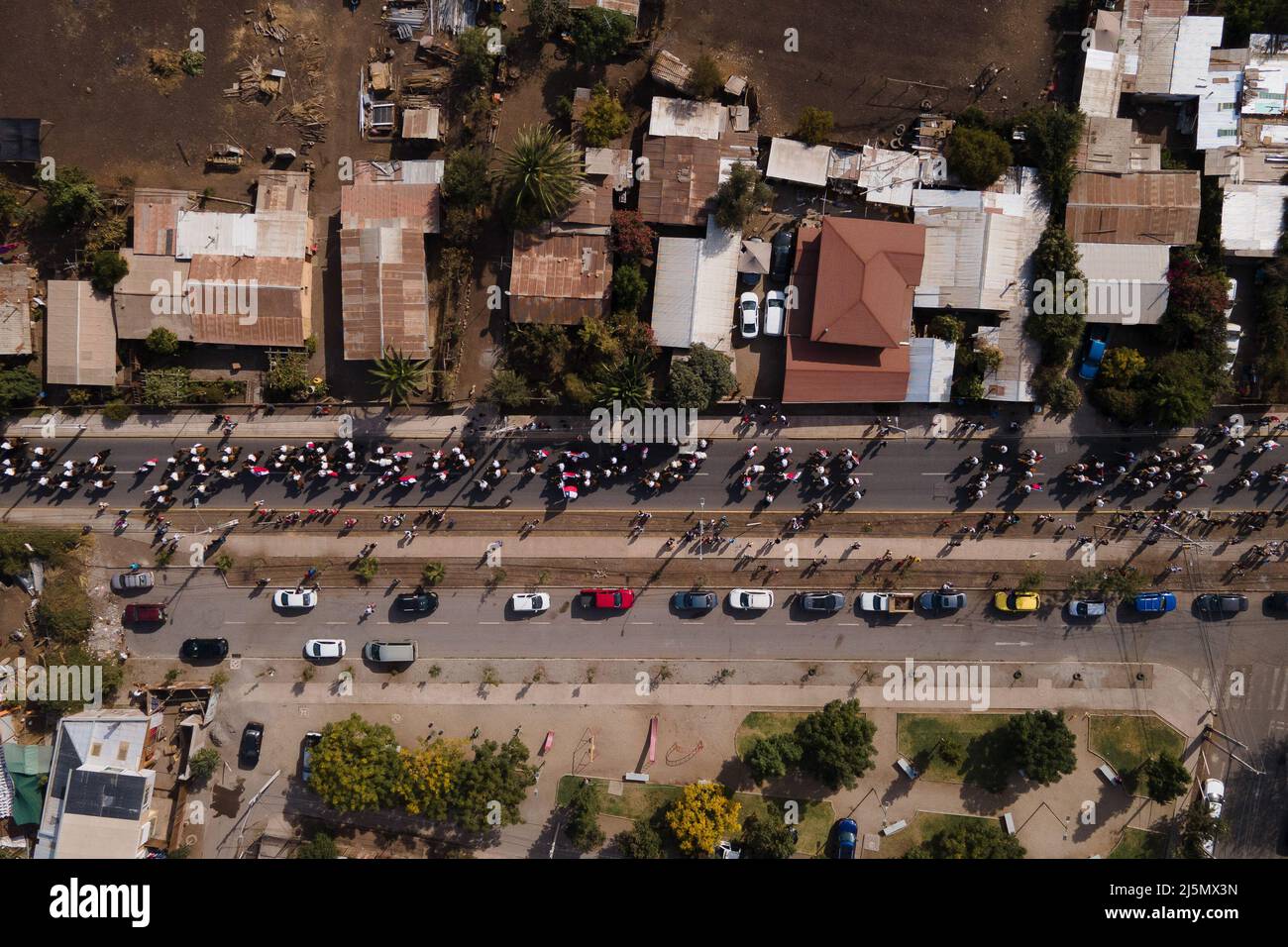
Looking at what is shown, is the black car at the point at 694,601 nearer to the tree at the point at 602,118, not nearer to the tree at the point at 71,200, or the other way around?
the tree at the point at 602,118

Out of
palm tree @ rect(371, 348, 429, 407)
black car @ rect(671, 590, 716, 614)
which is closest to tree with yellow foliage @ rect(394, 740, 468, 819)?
black car @ rect(671, 590, 716, 614)

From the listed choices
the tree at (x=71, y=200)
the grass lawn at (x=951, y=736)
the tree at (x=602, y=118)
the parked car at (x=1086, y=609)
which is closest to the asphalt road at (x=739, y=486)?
the parked car at (x=1086, y=609)

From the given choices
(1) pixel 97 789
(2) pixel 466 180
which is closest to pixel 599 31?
(2) pixel 466 180

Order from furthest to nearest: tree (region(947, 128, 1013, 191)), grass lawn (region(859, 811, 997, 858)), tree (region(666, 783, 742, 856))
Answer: grass lawn (region(859, 811, 997, 858))
tree (region(947, 128, 1013, 191))
tree (region(666, 783, 742, 856))

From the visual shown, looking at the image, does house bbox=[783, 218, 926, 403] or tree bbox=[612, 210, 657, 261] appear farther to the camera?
tree bbox=[612, 210, 657, 261]

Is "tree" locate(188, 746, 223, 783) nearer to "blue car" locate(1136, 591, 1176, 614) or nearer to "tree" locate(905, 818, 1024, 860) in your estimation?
"tree" locate(905, 818, 1024, 860)
